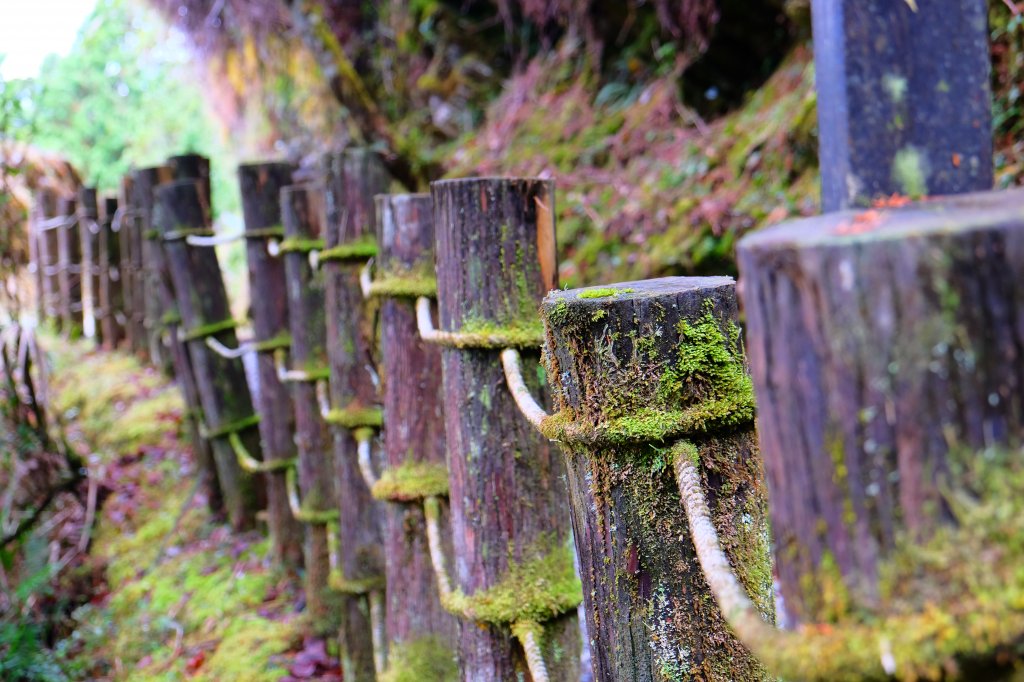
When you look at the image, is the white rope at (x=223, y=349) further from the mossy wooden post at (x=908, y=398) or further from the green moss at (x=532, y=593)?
the mossy wooden post at (x=908, y=398)

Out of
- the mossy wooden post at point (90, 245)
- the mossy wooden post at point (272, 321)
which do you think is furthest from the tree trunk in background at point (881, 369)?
the mossy wooden post at point (90, 245)

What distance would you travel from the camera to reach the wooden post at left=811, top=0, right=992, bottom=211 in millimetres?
1738

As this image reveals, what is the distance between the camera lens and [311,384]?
11.4 ft

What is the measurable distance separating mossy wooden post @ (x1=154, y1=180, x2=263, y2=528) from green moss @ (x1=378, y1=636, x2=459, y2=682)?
2444mm

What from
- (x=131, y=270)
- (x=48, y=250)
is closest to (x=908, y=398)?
(x=131, y=270)

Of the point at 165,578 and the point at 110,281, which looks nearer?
the point at 165,578

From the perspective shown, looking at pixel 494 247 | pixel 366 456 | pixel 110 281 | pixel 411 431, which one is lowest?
pixel 366 456

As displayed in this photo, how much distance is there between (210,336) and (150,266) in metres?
1.65

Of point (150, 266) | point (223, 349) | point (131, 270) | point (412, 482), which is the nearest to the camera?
point (412, 482)

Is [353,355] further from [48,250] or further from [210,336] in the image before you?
[48,250]

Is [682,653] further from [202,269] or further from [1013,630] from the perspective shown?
[202,269]

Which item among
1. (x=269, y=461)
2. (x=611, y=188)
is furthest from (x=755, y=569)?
(x=611, y=188)

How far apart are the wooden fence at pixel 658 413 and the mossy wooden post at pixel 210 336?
1cm

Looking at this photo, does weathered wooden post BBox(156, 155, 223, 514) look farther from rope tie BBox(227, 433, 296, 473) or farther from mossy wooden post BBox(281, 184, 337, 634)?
mossy wooden post BBox(281, 184, 337, 634)
